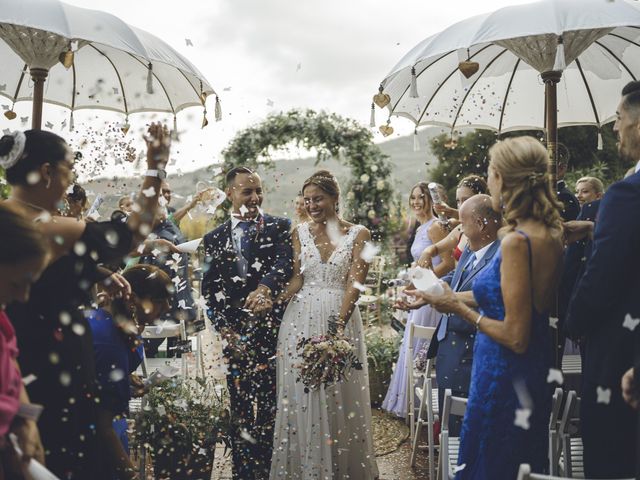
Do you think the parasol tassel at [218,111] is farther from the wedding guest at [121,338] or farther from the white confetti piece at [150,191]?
the white confetti piece at [150,191]

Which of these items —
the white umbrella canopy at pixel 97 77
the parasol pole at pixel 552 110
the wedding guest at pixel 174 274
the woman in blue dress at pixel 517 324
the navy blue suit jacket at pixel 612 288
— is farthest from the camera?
the wedding guest at pixel 174 274

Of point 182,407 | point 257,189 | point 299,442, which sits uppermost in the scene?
point 257,189

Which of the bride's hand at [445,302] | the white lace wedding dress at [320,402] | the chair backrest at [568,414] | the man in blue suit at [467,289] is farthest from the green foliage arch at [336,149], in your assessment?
the bride's hand at [445,302]

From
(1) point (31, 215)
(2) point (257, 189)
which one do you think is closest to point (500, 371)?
(1) point (31, 215)

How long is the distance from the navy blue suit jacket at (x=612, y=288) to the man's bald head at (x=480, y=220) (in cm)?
119

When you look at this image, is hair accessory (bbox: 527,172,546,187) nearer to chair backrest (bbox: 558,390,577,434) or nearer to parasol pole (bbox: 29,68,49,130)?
chair backrest (bbox: 558,390,577,434)

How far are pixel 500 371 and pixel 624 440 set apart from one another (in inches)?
21.5

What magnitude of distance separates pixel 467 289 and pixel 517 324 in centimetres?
119

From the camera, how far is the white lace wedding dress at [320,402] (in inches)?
152

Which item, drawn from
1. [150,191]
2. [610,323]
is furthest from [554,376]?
[150,191]

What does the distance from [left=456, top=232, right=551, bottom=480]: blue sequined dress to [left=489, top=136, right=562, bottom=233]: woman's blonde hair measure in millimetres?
245

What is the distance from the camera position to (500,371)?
249cm

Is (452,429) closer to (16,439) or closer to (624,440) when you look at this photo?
(624,440)

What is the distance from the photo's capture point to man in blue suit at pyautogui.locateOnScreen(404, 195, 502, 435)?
3.55m
